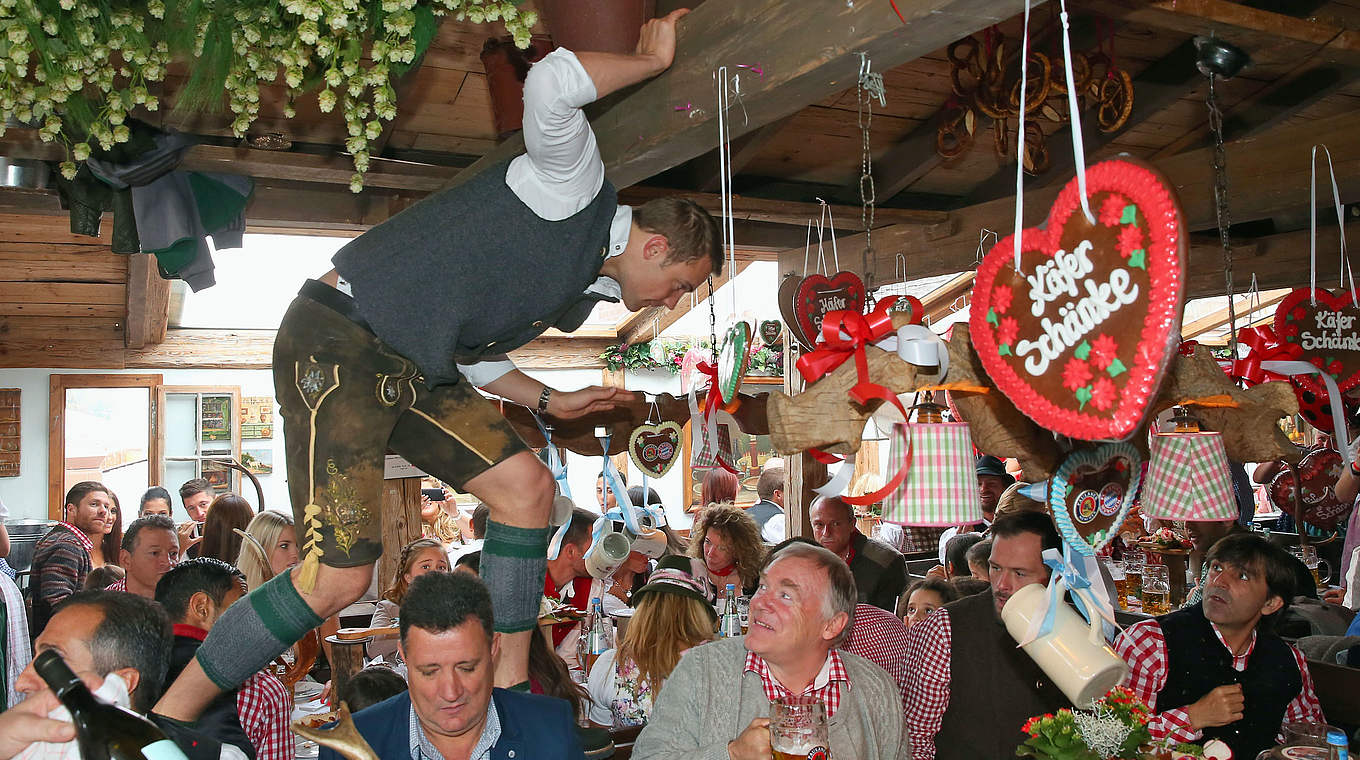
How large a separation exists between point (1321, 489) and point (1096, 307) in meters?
5.63

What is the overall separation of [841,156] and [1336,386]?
252cm

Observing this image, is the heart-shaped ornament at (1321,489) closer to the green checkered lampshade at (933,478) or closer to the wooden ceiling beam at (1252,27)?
the wooden ceiling beam at (1252,27)

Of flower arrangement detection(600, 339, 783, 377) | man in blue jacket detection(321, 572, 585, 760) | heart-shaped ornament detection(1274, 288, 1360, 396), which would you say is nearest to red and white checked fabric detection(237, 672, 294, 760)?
man in blue jacket detection(321, 572, 585, 760)

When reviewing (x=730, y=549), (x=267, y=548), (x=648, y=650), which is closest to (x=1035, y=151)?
(x=730, y=549)

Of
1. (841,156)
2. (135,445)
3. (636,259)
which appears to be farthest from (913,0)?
(135,445)

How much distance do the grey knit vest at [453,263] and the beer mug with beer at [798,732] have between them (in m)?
0.90

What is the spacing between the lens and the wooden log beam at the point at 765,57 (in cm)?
175

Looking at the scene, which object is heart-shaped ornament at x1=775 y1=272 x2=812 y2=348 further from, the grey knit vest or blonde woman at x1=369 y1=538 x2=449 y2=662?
the grey knit vest

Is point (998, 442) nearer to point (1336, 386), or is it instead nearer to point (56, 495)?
point (1336, 386)

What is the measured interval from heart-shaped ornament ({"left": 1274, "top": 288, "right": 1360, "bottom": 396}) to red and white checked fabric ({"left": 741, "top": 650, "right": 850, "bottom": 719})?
163cm

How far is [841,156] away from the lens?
492 centimetres

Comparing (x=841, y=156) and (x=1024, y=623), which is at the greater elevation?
(x=841, y=156)

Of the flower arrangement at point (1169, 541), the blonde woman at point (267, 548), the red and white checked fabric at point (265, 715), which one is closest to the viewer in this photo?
the red and white checked fabric at point (265, 715)

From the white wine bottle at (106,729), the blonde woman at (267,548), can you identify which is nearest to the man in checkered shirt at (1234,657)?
the white wine bottle at (106,729)
